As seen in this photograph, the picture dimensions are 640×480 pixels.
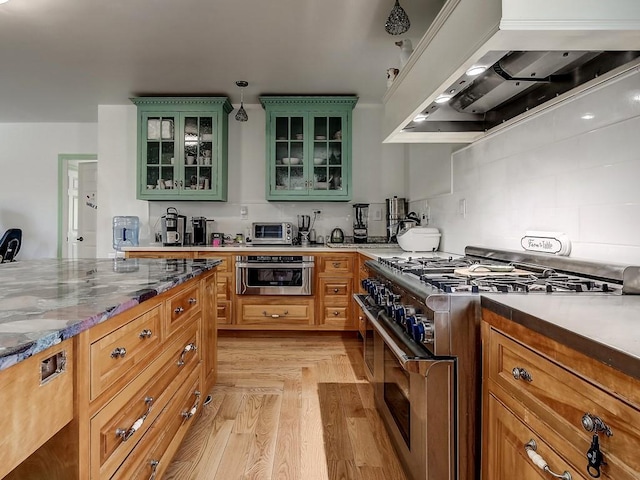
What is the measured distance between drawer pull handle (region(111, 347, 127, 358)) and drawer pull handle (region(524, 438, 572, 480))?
1047 millimetres

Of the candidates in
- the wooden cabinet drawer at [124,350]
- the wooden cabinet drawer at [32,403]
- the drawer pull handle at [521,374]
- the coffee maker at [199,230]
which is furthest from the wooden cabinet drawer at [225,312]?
the drawer pull handle at [521,374]

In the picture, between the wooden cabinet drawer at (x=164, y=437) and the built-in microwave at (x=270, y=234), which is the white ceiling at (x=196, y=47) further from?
the wooden cabinet drawer at (x=164, y=437)

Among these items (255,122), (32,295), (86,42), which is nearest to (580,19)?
(32,295)

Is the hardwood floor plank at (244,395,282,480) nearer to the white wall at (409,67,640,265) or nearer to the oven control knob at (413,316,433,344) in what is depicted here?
the oven control knob at (413,316,433,344)

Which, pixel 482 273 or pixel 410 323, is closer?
pixel 410 323

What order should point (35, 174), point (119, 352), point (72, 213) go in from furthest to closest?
point (72, 213) < point (35, 174) < point (119, 352)

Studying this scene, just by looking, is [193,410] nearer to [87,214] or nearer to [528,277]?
[528,277]

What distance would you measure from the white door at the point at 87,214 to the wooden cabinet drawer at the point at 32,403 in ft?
18.3

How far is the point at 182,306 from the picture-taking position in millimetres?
1752

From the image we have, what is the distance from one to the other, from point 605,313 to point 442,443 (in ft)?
2.06

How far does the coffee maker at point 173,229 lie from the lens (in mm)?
3998

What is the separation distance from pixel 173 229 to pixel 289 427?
2617 millimetres

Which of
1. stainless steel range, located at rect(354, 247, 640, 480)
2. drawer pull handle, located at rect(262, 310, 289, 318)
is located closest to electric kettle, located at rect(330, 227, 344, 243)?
drawer pull handle, located at rect(262, 310, 289, 318)

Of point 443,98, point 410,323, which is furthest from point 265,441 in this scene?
point 443,98
